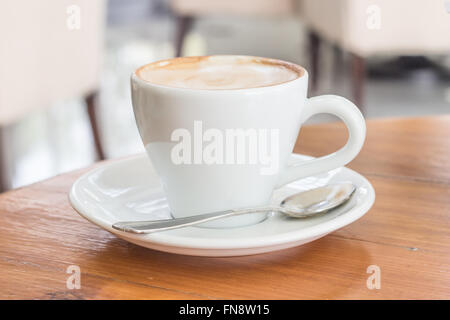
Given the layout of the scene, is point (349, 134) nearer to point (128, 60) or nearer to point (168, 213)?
point (168, 213)

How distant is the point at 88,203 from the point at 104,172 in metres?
0.07

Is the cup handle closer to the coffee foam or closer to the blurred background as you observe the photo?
the coffee foam

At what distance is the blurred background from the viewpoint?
1.15 m

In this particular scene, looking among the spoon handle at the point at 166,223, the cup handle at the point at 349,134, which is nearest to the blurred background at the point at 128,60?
the cup handle at the point at 349,134

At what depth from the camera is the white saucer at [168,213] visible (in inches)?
14.1

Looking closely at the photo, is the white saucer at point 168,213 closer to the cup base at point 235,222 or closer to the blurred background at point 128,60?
the cup base at point 235,222

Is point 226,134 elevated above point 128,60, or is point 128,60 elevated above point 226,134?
point 226,134

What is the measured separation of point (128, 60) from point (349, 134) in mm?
2454

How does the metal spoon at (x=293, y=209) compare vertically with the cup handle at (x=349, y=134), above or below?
below

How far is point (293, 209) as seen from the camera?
42cm

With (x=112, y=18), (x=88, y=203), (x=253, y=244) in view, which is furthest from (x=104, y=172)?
(x=112, y=18)

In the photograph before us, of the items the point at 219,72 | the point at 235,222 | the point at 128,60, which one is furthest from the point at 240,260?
the point at 128,60

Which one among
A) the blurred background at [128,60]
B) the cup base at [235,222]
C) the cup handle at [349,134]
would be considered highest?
the cup handle at [349,134]
